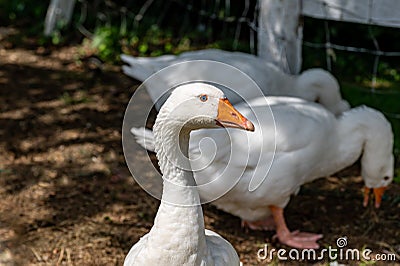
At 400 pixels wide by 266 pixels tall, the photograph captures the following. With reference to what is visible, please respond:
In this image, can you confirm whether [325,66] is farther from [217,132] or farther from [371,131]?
[217,132]

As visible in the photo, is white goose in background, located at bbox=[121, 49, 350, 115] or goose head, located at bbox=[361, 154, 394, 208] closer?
goose head, located at bbox=[361, 154, 394, 208]

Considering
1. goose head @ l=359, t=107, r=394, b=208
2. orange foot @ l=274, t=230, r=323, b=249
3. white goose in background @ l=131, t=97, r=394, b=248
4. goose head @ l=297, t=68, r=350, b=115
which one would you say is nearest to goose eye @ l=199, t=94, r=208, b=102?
white goose in background @ l=131, t=97, r=394, b=248

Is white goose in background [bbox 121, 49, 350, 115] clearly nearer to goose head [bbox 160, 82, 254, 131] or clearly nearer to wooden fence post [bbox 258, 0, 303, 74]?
wooden fence post [bbox 258, 0, 303, 74]

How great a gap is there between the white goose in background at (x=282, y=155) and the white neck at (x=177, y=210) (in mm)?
949

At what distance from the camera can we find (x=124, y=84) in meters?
6.08

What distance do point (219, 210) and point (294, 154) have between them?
84 cm

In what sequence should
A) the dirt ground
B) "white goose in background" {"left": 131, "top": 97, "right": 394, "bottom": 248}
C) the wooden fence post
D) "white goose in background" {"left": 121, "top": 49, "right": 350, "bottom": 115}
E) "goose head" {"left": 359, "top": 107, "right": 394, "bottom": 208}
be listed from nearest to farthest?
"white goose in background" {"left": 131, "top": 97, "right": 394, "bottom": 248} < the dirt ground < "goose head" {"left": 359, "top": 107, "right": 394, "bottom": 208} < "white goose in background" {"left": 121, "top": 49, "right": 350, "bottom": 115} < the wooden fence post

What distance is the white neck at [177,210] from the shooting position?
2.53 metres

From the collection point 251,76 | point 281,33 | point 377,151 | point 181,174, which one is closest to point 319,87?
point 281,33

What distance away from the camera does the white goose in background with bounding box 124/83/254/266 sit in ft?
7.86

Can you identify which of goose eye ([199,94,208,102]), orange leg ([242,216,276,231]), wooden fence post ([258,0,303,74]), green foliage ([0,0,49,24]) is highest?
goose eye ([199,94,208,102])

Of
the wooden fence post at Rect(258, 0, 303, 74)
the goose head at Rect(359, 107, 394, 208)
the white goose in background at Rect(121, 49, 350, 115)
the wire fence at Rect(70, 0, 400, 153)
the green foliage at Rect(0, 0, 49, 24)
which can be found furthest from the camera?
the green foliage at Rect(0, 0, 49, 24)

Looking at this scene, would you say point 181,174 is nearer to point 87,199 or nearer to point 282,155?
point 282,155

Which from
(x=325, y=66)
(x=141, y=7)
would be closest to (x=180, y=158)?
(x=325, y=66)
